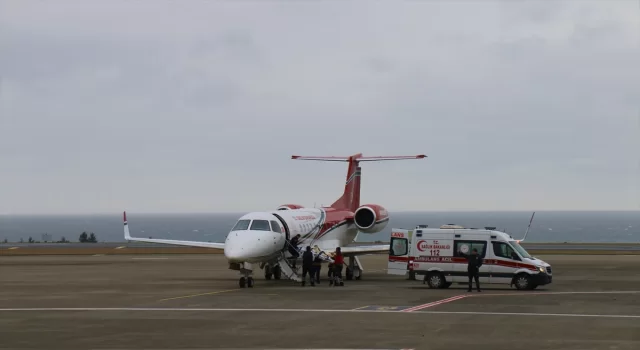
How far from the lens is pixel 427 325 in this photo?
2208 centimetres

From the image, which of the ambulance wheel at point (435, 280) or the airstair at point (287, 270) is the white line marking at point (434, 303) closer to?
the ambulance wheel at point (435, 280)

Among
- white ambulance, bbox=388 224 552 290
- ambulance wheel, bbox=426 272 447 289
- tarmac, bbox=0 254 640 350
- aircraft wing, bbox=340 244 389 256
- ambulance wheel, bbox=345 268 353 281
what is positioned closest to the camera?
tarmac, bbox=0 254 640 350

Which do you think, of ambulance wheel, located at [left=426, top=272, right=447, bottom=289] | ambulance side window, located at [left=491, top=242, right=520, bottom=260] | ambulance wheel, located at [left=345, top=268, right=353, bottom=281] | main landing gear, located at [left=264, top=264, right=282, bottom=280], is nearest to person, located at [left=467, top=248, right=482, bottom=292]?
ambulance side window, located at [left=491, top=242, right=520, bottom=260]

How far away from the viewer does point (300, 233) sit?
40.6 meters

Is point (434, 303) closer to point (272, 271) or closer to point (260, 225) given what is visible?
point (260, 225)

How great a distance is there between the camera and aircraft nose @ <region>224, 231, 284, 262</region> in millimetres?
34562

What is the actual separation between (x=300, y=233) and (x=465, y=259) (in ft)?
28.9

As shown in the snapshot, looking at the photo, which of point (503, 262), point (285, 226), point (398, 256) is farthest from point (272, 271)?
point (503, 262)

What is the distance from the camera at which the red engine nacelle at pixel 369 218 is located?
4650cm

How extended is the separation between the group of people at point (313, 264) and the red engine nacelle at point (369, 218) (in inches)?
308

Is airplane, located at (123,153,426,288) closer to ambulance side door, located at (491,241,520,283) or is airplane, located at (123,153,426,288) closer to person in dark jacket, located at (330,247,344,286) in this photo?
person in dark jacket, located at (330,247,344,286)

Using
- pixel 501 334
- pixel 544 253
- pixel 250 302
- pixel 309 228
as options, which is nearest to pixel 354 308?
pixel 250 302

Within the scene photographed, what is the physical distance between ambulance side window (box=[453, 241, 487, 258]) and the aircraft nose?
291 inches

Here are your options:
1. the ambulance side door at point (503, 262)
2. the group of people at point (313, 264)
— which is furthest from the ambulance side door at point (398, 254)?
the ambulance side door at point (503, 262)
